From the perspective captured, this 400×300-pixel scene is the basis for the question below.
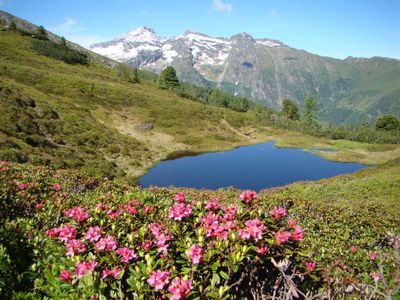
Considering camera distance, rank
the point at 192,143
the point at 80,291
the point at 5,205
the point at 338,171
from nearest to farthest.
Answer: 1. the point at 80,291
2. the point at 5,205
3. the point at 338,171
4. the point at 192,143

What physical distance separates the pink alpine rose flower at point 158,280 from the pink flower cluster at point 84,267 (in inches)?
31.8

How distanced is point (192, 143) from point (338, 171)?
35.3 meters

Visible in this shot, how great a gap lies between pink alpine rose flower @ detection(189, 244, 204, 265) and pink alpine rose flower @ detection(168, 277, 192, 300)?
378mm

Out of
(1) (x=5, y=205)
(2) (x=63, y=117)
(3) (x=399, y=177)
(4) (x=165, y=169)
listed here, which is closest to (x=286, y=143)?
(4) (x=165, y=169)

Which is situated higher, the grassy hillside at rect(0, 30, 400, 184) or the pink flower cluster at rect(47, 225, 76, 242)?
the pink flower cluster at rect(47, 225, 76, 242)

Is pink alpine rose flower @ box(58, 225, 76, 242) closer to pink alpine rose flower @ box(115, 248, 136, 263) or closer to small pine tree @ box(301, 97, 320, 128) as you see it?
pink alpine rose flower @ box(115, 248, 136, 263)

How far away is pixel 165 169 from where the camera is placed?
59969 mm

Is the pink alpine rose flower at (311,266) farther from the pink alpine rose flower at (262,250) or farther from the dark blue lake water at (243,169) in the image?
the dark blue lake water at (243,169)

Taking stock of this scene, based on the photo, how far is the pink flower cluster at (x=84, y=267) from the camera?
414cm

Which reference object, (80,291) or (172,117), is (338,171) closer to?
(172,117)

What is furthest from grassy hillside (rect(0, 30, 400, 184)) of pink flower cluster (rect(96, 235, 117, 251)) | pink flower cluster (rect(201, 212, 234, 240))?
A: pink flower cluster (rect(201, 212, 234, 240))

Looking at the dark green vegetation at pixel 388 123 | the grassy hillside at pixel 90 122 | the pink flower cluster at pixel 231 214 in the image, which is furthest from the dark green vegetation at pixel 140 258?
the dark green vegetation at pixel 388 123

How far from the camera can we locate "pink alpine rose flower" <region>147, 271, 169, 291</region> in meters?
3.90

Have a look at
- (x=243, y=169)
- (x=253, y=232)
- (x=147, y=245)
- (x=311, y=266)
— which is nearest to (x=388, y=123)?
(x=243, y=169)
